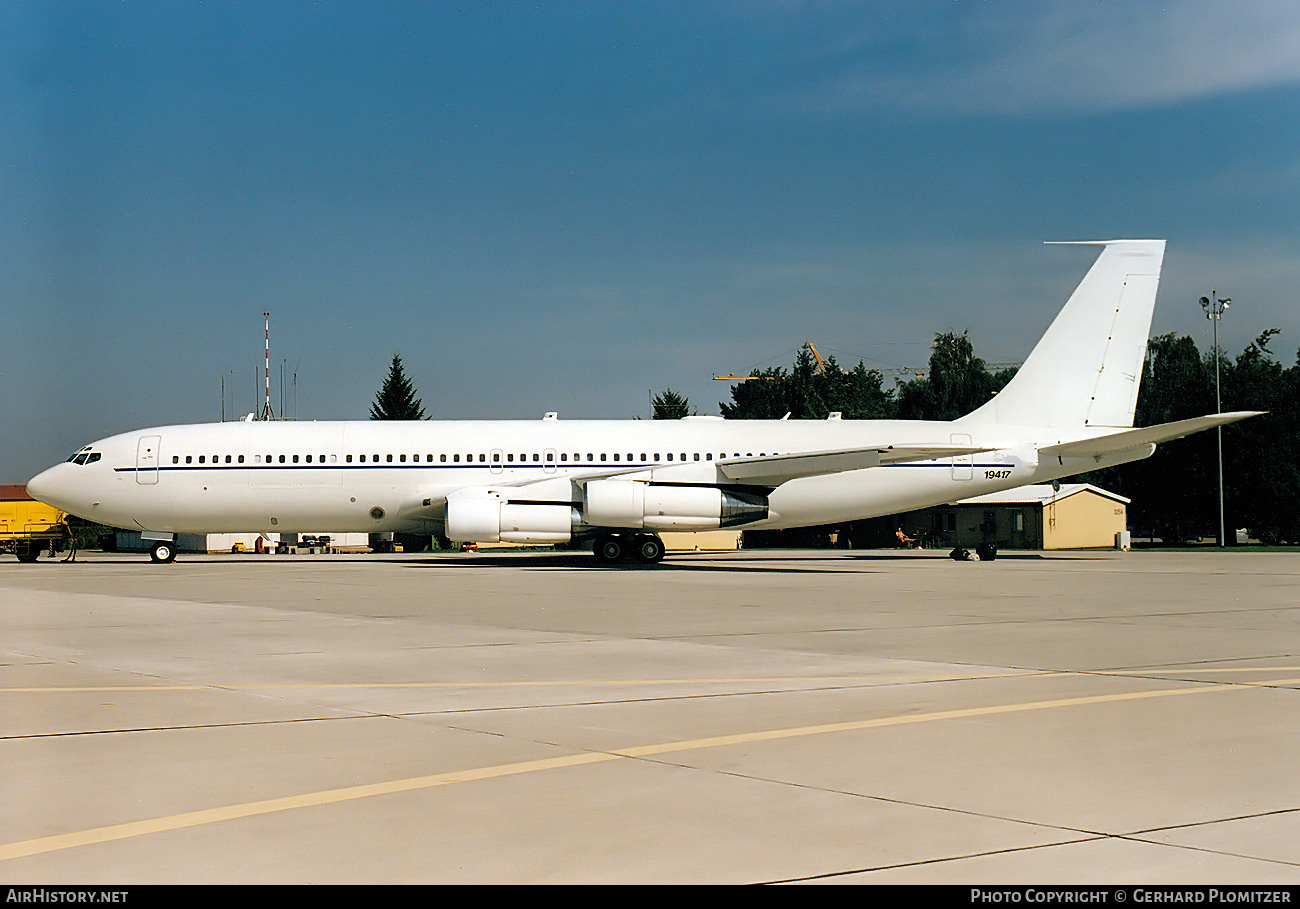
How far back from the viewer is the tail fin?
→ 36.3m

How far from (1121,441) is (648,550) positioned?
13874 millimetres

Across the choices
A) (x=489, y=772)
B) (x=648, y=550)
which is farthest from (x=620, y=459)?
(x=489, y=772)

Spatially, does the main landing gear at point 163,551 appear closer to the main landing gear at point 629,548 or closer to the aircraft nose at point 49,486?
the aircraft nose at point 49,486

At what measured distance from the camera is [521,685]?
1017 cm

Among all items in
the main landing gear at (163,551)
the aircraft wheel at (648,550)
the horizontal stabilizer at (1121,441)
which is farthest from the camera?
the main landing gear at (163,551)

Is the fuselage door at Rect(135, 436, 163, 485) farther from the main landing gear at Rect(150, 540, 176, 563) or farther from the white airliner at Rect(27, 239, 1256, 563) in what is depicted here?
the main landing gear at Rect(150, 540, 176, 563)

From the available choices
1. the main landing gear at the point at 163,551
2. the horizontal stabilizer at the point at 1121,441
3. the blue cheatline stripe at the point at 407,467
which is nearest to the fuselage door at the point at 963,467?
the blue cheatline stripe at the point at 407,467

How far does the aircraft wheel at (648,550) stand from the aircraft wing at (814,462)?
10.4 feet

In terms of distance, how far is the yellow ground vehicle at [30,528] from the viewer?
43.2m

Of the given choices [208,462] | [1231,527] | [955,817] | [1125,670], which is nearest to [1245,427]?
[1231,527]

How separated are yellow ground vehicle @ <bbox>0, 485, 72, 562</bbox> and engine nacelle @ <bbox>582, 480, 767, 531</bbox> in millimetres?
22429

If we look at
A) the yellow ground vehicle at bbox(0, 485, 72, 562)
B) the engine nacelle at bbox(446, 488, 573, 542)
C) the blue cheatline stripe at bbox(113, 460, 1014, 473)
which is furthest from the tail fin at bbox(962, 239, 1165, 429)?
the yellow ground vehicle at bbox(0, 485, 72, 562)

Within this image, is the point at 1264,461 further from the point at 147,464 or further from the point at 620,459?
the point at 147,464
